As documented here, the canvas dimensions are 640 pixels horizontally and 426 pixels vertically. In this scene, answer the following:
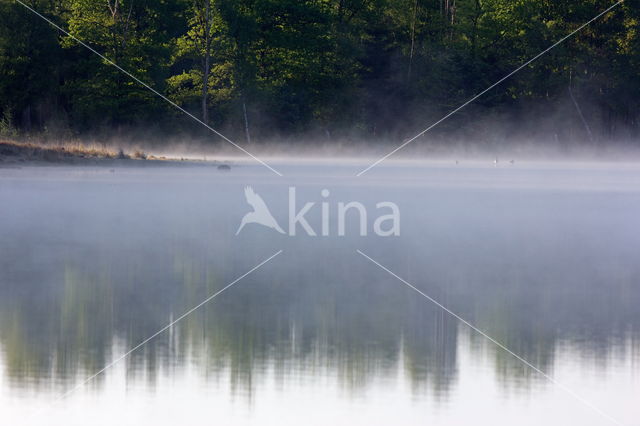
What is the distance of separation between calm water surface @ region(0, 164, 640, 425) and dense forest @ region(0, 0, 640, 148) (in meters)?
32.3

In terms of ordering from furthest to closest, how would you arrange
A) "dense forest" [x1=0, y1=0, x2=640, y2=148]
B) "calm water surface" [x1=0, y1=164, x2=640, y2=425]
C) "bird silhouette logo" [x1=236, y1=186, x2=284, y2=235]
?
"dense forest" [x1=0, y1=0, x2=640, y2=148], "bird silhouette logo" [x1=236, y1=186, x2=284, y2=235], "calm water surface" [x1=0, y1=164, x2=640, y2=425]

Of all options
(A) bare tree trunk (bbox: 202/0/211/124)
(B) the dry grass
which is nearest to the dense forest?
(A) bare tree trunk (bbox: 202/0/211/124)

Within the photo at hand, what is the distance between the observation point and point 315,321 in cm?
807

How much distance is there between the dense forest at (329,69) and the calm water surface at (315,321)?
1271 inches

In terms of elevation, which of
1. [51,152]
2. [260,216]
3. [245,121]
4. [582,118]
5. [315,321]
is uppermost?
[582,118]

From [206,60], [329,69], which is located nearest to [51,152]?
[206,60]

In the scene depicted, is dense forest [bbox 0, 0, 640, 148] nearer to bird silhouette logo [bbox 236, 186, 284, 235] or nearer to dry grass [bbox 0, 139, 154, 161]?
dry grass [bbox 0, 139, 154, 161]

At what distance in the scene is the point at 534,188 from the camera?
2653 centimetres

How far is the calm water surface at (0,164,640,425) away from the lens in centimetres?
573

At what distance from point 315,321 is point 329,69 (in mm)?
47958

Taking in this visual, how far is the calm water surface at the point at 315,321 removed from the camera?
18.8 ft

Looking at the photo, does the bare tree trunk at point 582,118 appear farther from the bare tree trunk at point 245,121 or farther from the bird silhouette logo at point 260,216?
the bird silhouette logo at point 260,216

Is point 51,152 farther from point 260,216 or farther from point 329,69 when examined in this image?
point 329,69

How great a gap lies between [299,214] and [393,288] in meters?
8.23
